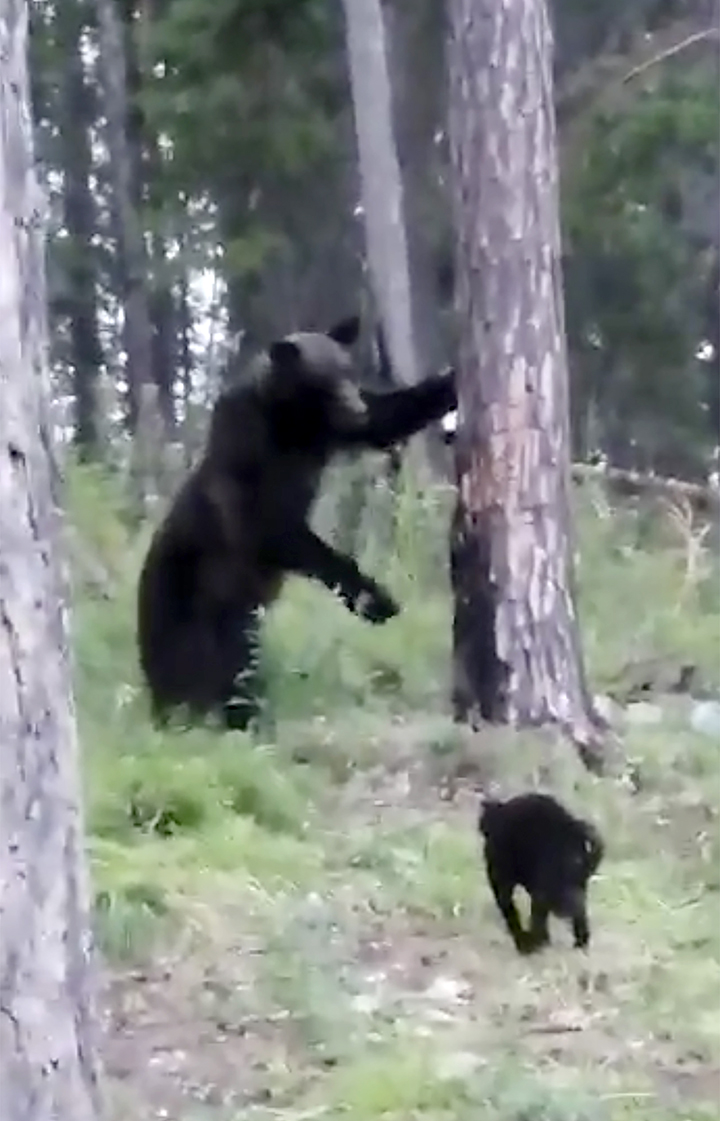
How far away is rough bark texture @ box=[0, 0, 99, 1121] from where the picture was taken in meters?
2.77

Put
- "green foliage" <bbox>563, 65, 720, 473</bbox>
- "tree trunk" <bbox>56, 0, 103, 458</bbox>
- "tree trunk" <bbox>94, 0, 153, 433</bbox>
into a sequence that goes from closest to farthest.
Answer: "green foliage" <bbox>563, 65, 720, 473</bbox> → "tree trunk" <bbox>94, 0, 153, 433</bbox> → "tree trunk" <bbox>56, 0, 103, 458</bbox>

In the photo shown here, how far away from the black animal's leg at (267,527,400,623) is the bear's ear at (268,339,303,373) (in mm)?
670

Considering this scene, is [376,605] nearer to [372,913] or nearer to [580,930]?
[372,913]

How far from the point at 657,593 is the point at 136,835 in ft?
16.9

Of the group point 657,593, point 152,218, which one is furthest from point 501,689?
point 152,218

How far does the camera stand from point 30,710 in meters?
2.79

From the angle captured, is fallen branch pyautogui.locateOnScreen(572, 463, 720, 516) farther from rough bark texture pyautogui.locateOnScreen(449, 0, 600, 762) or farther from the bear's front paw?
rough bark texture pyautogui.locateOnScreen(449, 0, 600, 762)

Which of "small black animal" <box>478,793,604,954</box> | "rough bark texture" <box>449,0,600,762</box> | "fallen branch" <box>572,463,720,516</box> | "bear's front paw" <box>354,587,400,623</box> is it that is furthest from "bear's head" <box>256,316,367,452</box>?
"small black animal" <box>478,793,604,954</box>

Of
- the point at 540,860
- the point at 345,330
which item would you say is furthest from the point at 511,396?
the point at 540,860

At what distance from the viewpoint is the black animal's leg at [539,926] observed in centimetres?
516

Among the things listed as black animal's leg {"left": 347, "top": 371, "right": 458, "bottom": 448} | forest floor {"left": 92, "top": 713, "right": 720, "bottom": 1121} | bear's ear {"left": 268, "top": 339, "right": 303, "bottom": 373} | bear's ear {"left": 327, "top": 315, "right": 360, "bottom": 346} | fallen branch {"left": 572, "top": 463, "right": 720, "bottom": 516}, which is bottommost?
forest floor {"left": 92, "top": 713, "right": 720, "bottom": 1121}

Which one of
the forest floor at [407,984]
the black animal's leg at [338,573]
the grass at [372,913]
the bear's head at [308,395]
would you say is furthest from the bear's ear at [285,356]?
the forest floor at [407,984]

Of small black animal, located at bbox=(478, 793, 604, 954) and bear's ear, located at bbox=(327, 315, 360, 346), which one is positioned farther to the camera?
bear's ear, located at bbox=(327, 315, 360, 346)

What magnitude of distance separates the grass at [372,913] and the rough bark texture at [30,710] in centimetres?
116
